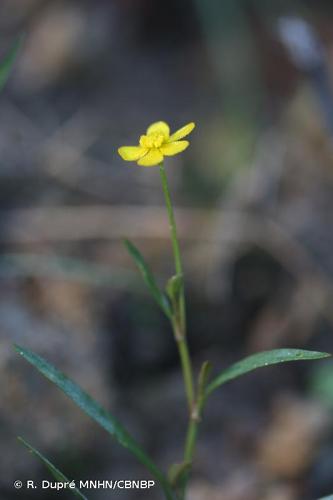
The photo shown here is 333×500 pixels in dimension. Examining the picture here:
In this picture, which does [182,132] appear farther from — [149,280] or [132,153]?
[149,280]

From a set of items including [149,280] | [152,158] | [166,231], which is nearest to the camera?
[152,158]

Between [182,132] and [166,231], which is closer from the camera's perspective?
[182,132]

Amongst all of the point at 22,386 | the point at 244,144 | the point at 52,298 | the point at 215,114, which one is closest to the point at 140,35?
the point at 215,114

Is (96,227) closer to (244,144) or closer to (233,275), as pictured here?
(233,275)

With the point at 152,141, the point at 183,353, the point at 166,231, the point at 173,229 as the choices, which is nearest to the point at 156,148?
the point at 152,141

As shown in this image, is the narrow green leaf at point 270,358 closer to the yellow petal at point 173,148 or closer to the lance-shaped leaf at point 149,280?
the lance-shaped leaf at point 149,280

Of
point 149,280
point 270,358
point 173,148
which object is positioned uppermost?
point 173,148

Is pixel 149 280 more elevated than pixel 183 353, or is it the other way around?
pixel 149 280
